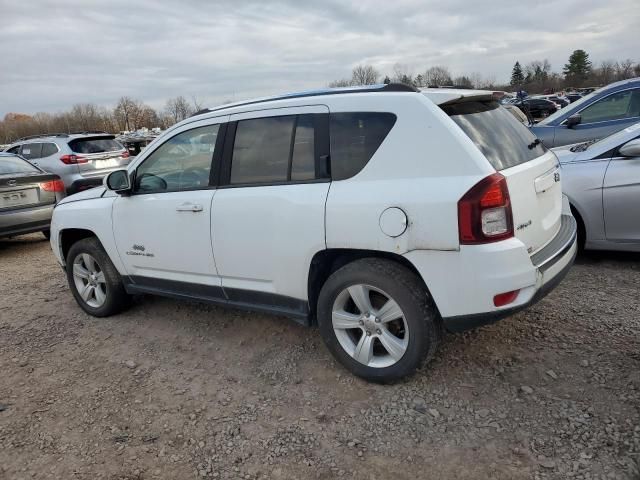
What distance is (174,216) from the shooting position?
3820mm

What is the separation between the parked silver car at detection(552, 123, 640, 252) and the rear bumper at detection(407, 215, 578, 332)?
7.40 feet

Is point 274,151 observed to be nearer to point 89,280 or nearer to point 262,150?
point 262,150

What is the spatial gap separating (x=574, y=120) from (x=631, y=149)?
3.25m

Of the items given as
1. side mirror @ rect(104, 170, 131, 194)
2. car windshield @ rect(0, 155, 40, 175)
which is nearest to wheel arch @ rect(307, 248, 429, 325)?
side mirror @ rect(104, 170, 131, 194)

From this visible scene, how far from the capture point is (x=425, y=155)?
111 inches

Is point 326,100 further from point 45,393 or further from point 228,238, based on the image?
point 45,393

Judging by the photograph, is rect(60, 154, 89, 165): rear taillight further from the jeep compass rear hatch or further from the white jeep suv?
the jeep compass rear hatch

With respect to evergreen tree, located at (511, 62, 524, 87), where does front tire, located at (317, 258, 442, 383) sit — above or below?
below

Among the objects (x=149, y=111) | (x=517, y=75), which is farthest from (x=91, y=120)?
(x=517, y=75)

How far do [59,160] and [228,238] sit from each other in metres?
8.59

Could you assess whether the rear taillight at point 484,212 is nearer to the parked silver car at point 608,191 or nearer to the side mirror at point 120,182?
the parked silver car at point 608,191

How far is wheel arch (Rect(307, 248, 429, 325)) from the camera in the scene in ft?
9.75

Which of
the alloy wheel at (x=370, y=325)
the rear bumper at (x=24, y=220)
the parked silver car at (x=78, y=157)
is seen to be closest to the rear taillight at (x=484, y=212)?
the alloy wheel at (x=370, y=325)

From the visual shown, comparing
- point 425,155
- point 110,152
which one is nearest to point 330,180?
point 425,155
